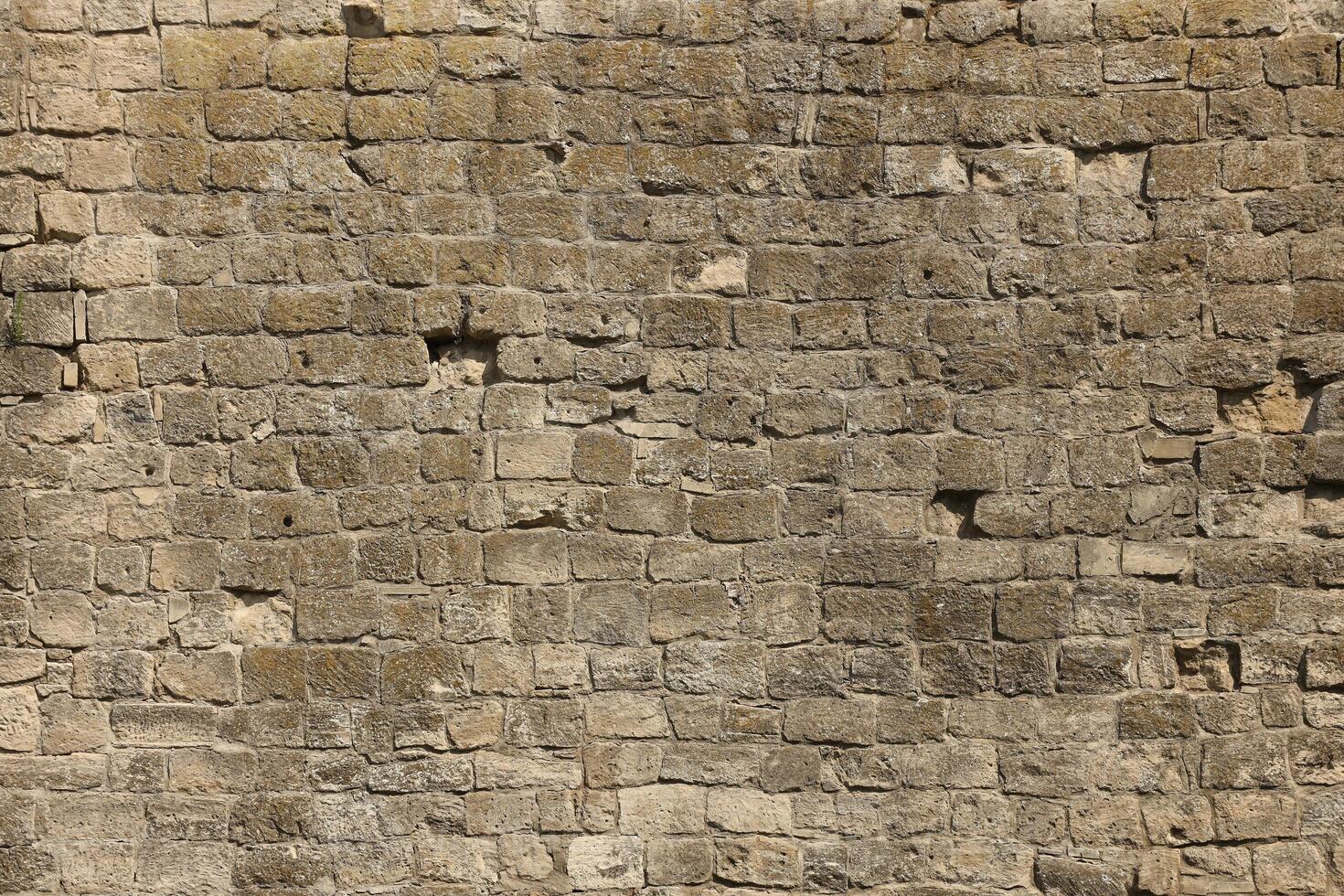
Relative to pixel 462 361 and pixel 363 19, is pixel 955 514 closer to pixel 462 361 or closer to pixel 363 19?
pixel 462 361

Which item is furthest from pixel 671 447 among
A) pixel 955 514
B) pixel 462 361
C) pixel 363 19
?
pixel 363 19

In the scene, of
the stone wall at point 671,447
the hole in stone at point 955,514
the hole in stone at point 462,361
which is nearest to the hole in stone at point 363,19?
the stone wall at point 671,447

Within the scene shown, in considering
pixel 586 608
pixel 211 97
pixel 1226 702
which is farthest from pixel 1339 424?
pixel 211 97

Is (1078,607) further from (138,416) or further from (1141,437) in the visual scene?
(138,416)

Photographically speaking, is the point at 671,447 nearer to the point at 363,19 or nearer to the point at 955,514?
the point at 955,514

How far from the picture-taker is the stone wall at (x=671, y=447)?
426 cm

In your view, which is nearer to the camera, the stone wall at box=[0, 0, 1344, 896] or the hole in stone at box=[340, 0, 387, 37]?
the stone wall at box=[0, 0, 1344, 896]

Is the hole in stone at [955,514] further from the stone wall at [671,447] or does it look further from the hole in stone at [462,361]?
the hole in stone at [462,361]

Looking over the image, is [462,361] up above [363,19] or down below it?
below

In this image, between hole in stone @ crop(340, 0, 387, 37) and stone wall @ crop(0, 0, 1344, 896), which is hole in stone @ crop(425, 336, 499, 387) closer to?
stone wall @ crop(0, 0, 1344, 896)

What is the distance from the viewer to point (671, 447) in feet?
14.3

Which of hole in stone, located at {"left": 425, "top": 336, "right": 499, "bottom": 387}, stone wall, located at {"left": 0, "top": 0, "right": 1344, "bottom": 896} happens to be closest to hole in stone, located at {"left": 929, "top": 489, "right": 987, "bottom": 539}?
stone wall, located at {"left": 0, "top": 0, "right": 1344, "bottom": 896}


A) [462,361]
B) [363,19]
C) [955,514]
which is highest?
[363,19]

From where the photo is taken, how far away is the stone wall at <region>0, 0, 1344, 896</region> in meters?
4.26
